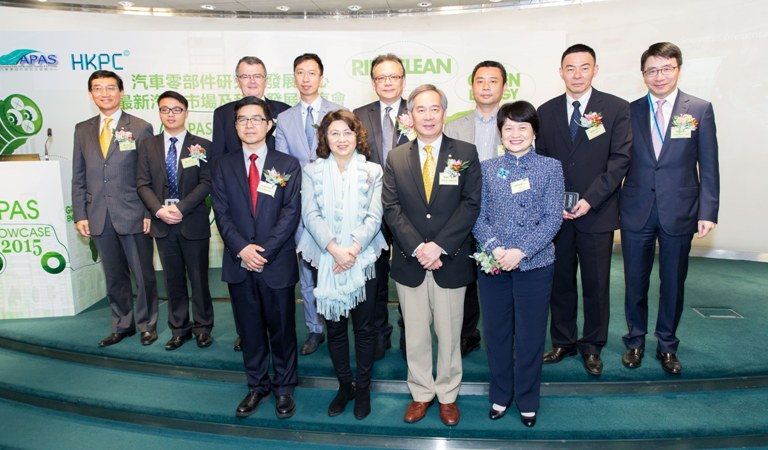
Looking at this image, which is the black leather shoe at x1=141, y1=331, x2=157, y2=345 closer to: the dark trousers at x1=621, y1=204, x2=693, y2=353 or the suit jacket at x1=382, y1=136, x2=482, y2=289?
the suit jacket at x1=382, y1=136, x2=482, y2=289

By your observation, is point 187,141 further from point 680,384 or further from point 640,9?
point 640,9

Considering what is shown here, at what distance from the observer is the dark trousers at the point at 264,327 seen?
8.89 ft

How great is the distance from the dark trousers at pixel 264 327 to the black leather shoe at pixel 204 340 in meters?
0.77

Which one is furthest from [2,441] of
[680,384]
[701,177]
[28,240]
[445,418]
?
[701,177]

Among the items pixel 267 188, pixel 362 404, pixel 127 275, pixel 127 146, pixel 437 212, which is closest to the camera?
pixel 437 212

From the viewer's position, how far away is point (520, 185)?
94.0 inches

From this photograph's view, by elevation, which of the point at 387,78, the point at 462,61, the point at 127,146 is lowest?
the point at 127,146

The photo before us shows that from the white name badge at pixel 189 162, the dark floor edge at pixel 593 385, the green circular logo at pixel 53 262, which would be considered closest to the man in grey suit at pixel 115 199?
the white name badge at pixel 189 162

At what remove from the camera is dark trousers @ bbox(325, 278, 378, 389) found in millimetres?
2637

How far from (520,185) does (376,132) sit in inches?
41.8

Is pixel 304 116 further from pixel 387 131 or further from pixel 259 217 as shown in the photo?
pixel 259 217

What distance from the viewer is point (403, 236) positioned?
2457mm

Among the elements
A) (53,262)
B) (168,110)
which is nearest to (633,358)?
(168,110)

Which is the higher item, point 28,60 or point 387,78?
point 28,60
